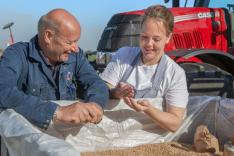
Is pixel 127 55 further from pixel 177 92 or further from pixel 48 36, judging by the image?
pixel 48 36

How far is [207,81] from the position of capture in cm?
464

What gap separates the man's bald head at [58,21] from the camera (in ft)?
7.89

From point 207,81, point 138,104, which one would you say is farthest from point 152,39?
point 207,81

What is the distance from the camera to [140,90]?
9.14ft

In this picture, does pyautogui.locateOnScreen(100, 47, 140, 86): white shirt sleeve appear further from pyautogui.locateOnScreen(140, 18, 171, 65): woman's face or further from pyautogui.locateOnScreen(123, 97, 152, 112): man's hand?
pyautogui.locateOnScreen(123, 97, 152, 112): man's hand

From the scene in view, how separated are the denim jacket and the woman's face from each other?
1.04 feet

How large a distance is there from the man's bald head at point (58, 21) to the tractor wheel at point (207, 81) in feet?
7.30

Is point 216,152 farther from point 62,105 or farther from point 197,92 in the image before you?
point 197,92

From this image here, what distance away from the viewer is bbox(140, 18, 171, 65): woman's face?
8.89 feet

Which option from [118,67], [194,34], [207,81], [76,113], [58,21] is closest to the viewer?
[76,113]

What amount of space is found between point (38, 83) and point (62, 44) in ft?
0.78

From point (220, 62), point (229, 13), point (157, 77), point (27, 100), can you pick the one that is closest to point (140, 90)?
point (157, 77)

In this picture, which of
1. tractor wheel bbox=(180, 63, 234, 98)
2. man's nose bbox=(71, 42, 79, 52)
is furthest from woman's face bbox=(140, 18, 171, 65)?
tractor wheel bbox=(180, 63, 234, 98)

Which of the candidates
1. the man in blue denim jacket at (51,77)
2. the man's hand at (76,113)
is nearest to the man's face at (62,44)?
the man in blue denim jacket at (51,77)
